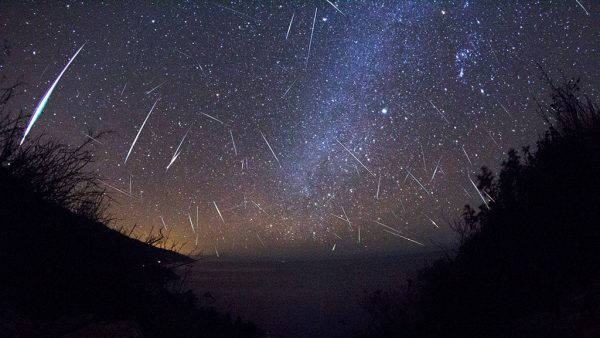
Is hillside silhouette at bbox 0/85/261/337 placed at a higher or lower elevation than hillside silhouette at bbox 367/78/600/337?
lower

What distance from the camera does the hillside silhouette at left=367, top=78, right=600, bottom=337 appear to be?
2.83 m

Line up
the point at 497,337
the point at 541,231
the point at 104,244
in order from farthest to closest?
the point at 104,244, the point at 541,231, the point at 497,337

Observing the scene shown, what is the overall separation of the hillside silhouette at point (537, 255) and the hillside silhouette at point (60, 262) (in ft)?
12.8

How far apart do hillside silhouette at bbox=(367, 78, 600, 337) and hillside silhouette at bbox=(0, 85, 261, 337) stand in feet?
12.8

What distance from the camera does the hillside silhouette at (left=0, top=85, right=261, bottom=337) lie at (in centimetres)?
315

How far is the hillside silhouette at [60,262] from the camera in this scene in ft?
10.3

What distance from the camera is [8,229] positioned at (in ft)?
11.4

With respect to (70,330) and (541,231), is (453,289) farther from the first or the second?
(70,330)

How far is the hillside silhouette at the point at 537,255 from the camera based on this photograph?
2.83 meters

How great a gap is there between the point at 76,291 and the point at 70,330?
0.91 metres

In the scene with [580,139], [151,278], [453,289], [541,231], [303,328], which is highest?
[580,139]

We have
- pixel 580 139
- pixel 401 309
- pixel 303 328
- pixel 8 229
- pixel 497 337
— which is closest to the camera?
pixel 497 337

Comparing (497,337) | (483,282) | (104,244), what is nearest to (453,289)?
(483,282)

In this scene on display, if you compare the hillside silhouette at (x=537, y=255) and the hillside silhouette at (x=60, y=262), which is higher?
the hillside silhouette at (x=537, y=255)
